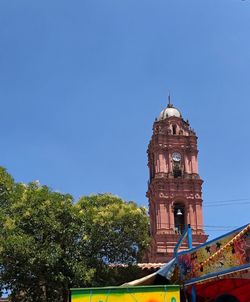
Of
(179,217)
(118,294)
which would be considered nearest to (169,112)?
(179,217)

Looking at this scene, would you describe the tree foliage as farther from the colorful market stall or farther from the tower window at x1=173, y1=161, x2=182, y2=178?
the tower window at x1=173, y1=161, x2=182, y2=178

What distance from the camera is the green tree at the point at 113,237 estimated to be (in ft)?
59.3

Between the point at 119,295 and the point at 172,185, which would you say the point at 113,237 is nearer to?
the point at 119,295

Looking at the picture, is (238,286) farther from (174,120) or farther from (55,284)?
(174,120)

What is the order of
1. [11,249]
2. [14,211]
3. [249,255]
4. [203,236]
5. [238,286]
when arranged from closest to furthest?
[249,255] < [238,286] < [11,249] < [14,211] < [203,236]

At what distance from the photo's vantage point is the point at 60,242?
17.7m

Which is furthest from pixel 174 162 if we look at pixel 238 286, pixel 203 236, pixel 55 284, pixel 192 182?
pixel 238 286

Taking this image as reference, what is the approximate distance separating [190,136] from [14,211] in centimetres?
2751

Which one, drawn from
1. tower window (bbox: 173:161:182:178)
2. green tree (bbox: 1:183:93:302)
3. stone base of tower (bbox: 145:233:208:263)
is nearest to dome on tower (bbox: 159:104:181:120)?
tower window (bbox: 173:161:182:178)

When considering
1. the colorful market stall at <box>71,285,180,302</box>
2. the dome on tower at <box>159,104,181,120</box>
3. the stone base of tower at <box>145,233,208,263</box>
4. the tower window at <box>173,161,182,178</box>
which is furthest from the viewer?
the dome on tower at <box>159,104,181,120</box>

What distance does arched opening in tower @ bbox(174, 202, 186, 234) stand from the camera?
41.5 m

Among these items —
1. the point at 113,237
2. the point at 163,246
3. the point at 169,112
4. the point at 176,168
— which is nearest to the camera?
the point at 113,237

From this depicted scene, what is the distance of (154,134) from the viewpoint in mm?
43812

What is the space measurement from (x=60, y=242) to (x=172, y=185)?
81.8ft
